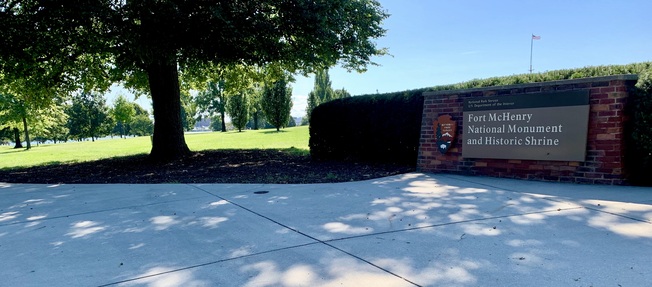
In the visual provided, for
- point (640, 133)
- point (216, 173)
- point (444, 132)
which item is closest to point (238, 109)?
point (216, 173)

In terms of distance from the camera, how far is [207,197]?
241 inches

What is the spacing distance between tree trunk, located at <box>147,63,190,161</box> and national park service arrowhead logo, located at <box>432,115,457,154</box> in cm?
824

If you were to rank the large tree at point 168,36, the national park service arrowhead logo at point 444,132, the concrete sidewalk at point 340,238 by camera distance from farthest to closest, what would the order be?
the large tree at point 168,36 → the national park service arrowhead logo at point 444,132 → the concrete sidewalk at point 340,238

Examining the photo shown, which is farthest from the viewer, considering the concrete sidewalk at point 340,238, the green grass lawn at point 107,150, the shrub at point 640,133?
the green grass lawn at point 107,150

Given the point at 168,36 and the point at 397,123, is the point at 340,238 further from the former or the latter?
the point at 168,36

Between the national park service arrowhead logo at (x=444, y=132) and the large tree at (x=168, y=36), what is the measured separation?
439 centimetres

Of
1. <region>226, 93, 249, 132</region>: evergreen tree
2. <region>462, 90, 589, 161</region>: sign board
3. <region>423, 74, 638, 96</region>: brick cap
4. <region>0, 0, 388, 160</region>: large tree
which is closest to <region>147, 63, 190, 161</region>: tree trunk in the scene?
<region>0, 0, 388, 160</region>: large tree

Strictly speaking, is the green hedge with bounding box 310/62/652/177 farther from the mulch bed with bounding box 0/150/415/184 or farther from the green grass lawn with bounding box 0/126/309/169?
the green grass lawn with bounding box 0/126/309/169

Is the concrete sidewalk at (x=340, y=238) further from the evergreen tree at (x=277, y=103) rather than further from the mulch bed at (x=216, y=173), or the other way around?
the evergreen tree at (x=277, y=103)

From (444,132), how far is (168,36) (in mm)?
6981

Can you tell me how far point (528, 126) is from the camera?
267 inches

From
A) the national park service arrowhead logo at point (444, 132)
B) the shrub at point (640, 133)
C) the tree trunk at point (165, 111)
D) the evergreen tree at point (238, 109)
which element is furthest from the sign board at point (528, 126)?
the evergreen tree at point (238, 109)

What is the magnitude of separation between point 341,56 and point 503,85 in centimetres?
704

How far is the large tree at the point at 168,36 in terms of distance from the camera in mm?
9320
